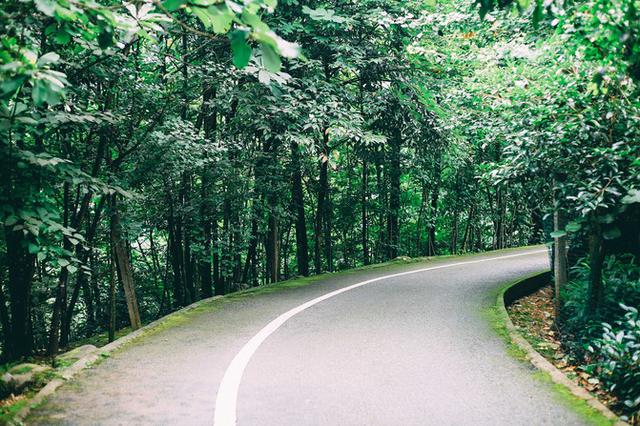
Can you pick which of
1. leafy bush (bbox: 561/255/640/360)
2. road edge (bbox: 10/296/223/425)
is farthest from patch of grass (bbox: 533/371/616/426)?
road edge (bbox: 10/296/223/425)

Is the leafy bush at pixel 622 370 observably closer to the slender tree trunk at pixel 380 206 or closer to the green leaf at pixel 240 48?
the green leaf at pixel 240 48

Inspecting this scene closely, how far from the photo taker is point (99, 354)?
7.21 m

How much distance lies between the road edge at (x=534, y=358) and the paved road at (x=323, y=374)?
221 millimetres

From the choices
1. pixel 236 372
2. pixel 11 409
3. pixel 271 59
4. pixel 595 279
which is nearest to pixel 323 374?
pixel 236 372

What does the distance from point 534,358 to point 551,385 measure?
1054mm

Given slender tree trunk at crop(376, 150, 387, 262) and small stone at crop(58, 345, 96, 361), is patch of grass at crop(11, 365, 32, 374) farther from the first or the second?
slender tree trunk at crop(376, 150, 387, 262)

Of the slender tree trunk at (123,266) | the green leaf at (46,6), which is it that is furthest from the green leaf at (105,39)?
the slender tree trunk at (123,266)

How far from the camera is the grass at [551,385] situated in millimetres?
4824

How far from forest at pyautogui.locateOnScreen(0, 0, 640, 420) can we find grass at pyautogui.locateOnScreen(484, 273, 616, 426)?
0.56 meters

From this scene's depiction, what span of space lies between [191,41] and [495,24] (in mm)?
8143

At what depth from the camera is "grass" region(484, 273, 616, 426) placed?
482cm

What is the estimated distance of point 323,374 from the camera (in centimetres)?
630

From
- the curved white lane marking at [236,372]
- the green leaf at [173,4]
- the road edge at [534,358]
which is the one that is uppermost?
the green leaf at [173,4]

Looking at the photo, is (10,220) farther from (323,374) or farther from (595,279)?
(595,279)
